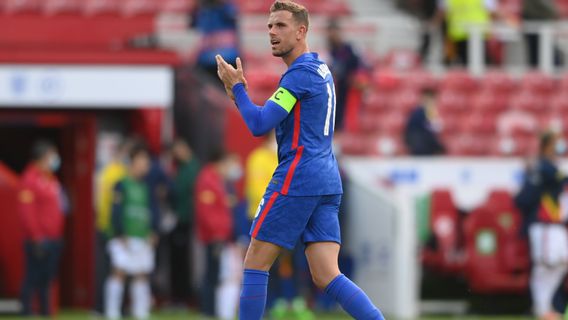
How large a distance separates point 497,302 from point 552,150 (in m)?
2.63

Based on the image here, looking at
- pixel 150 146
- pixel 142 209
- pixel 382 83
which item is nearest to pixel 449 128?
pixel 382 83

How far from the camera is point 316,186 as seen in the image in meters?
8.30

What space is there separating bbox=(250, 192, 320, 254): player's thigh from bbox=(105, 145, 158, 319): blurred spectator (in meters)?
6.40

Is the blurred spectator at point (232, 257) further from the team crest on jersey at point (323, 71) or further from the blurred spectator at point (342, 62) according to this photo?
the team crest on jersey at point (323, 71)

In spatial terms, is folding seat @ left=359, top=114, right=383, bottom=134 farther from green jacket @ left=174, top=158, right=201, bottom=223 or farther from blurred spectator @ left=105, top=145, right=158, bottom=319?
blurred spectator @ left=105, top=145, right=158, bottom=319

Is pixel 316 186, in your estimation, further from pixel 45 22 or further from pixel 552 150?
pixel 45 22

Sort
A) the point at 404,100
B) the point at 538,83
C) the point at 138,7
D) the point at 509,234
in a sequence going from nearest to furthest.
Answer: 1. the point at 509,234
2. the point at 404,100
3. the point at 538,83
4. the point at 138,7

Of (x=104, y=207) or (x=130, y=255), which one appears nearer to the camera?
(x=130, y=255)

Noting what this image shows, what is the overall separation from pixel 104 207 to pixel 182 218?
108cm

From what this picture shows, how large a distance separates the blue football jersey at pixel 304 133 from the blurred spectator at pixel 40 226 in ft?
22.5

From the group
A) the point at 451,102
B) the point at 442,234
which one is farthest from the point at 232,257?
the point at 451,102

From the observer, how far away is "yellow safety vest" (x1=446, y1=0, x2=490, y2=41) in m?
19.4

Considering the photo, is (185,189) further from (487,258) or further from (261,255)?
(261,255)

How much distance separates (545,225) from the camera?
14375 millimetres
